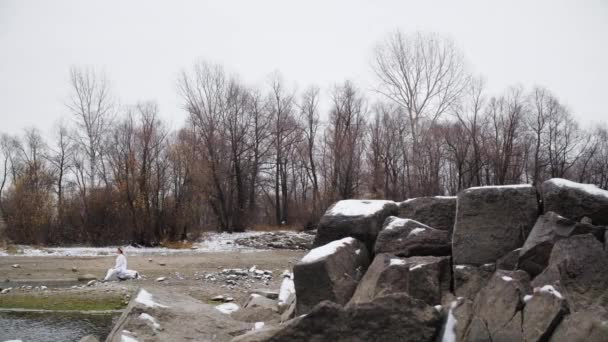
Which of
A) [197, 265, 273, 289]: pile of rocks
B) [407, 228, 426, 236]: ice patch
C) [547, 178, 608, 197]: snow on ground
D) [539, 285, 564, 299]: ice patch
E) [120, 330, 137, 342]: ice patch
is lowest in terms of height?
[197, 265, 273, 289]: pile of rocks

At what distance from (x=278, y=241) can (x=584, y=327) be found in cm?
2463

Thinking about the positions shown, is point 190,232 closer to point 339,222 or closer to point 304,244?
point 304,244

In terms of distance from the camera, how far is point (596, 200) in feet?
23.1

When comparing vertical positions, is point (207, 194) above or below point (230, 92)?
below

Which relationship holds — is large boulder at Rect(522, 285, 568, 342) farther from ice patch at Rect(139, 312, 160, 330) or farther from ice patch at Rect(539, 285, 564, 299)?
ice patch at Rect(139, 312, 160, 330)

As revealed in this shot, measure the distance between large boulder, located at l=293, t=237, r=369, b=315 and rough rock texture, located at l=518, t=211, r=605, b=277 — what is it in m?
2.52

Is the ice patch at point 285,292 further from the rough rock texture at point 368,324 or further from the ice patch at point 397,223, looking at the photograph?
the rough rock texture at point 368,324

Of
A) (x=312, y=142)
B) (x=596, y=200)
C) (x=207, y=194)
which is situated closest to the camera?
(x=596, y=200)

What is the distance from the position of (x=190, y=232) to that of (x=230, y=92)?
14.1 meters

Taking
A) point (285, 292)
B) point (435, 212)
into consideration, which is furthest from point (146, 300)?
point (435, 212)

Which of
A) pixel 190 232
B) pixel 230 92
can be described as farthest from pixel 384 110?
pixel 190 232

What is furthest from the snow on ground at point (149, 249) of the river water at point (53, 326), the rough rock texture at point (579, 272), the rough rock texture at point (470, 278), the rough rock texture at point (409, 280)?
the rough rock texture at point (579, 272)

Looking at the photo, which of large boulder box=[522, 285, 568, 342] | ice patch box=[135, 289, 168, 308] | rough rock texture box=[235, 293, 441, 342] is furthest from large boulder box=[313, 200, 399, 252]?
large boulder box=[522, 285, 568, 342]

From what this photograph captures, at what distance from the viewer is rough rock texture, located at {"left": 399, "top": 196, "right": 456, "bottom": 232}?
8.38 metres
